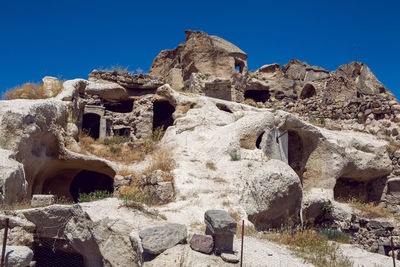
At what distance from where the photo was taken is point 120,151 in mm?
11766

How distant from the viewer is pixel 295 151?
13.1 metres

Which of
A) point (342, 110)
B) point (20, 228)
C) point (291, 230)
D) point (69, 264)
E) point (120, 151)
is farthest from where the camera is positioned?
point (342, 110)

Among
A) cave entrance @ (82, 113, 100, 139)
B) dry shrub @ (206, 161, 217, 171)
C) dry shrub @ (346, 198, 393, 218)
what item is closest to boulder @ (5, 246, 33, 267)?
dry shrub @ (206, 161, 217, 171)

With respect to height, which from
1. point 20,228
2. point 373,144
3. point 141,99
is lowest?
point 20,228

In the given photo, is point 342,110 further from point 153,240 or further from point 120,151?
point 153,240

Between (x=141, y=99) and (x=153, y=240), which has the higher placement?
(x=141, y=99)

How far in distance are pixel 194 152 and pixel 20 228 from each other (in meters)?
4.96

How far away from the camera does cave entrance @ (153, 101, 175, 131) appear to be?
1570 centimetres

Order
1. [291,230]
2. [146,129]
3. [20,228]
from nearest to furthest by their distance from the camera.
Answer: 1. [20,228]
2. [291,230]
3. [146,129]

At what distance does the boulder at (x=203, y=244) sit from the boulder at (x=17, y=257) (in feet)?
8.08

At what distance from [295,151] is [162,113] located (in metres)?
6.02

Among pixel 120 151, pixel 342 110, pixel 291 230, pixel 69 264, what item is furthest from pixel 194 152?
pixel 342 110

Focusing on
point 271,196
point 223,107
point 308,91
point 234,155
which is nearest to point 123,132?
point 223,107

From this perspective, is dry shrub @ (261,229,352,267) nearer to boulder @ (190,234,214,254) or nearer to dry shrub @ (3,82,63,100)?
boulder @ (190,234,214,254)
